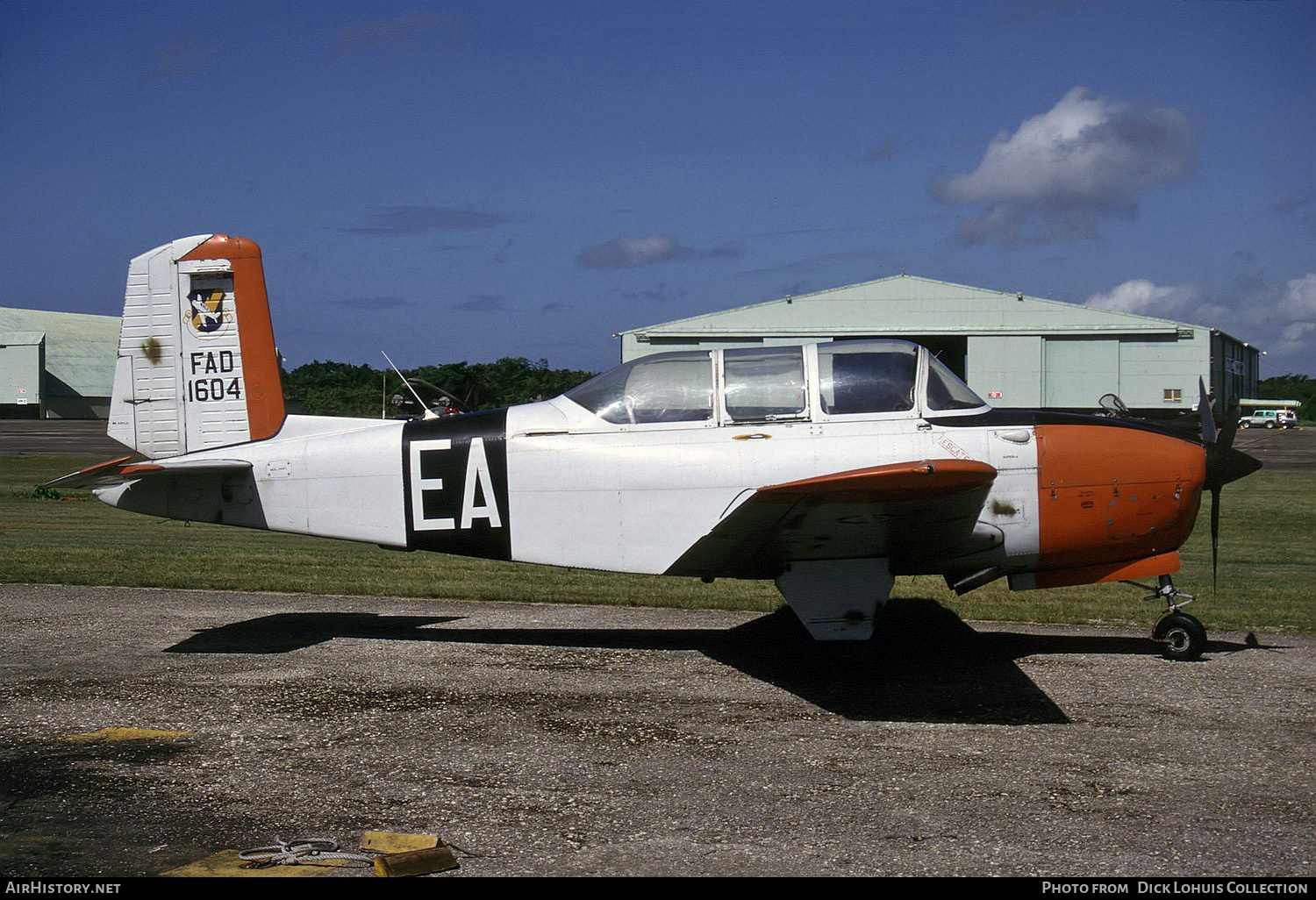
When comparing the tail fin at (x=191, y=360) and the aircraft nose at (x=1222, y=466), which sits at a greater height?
the tail fin at (x=191, y=360)

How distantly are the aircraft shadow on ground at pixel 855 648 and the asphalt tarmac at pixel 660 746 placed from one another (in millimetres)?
37

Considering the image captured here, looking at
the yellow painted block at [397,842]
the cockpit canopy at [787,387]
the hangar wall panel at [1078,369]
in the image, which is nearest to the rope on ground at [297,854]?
the yellow painted block at [397,842]

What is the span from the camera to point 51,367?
84062 millimetres

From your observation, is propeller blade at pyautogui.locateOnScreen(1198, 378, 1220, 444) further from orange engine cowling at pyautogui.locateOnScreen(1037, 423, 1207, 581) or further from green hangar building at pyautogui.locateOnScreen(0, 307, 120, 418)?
green hangar building at pyautogui.locateOnScreen(0, 307, 120, 418)

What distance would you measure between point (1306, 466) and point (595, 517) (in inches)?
1434

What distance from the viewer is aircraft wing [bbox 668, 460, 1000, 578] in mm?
6250

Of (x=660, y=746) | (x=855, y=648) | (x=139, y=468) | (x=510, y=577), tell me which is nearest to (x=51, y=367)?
(x=510, y=577)

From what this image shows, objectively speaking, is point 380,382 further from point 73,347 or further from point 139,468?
point 139,468

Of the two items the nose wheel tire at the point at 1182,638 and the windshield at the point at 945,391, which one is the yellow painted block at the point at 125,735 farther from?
the nose wheel tire at the point at 1182,638

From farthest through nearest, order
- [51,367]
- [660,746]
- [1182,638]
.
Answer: [51,367] → [1182,638] → [660,746]

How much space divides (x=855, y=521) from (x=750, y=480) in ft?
2.80

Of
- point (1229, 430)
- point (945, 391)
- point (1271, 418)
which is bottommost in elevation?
point (1229, 430)

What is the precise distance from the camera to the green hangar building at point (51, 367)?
81125mm

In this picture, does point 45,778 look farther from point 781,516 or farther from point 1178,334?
point 1178,334
